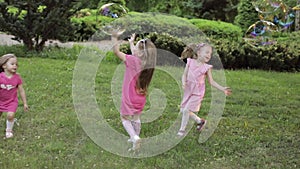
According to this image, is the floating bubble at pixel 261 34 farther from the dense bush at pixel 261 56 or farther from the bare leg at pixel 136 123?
the bare leg at pixel 136 123

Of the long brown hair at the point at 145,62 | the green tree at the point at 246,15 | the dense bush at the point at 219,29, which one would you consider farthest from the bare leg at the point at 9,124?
the green tree at the point at 246,15

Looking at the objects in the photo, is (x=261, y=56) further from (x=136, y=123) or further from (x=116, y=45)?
(x=116, y=45)

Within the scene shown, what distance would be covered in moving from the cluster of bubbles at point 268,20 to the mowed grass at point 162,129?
2753 millimetres

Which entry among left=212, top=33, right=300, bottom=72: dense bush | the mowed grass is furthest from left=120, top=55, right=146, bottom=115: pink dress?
left=212, top=33, right=300, bottom=72: dense bush

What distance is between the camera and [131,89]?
4.81m

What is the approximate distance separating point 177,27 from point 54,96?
141 inches

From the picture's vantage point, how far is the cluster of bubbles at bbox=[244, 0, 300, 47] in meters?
10.8

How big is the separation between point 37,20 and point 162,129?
6965 millimetres

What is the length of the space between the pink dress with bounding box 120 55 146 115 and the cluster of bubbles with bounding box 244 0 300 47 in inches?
262

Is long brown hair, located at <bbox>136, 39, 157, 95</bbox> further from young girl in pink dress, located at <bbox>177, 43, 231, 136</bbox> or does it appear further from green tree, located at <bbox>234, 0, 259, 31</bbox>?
green tree, located at <bbox>234, 0, 259, 31</bbox>

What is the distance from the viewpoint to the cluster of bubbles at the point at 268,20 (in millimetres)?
10805

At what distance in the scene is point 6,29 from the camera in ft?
37.8

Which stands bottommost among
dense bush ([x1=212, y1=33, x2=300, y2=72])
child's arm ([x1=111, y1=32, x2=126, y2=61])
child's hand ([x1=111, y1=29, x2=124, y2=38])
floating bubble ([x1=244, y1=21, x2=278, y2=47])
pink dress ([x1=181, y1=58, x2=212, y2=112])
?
dense bush ([x1=212, y1=33, x2=300, y2=72])

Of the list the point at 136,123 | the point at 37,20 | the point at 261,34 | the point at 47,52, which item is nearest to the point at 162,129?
the point at 136,123
